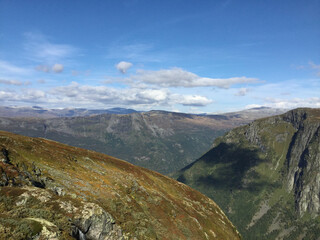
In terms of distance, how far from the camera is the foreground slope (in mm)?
25984

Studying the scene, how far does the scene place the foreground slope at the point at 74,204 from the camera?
25984 mm

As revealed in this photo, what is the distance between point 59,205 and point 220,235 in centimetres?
7205

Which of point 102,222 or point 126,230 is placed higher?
point 102,222

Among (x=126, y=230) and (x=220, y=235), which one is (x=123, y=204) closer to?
(x=126, y=230)

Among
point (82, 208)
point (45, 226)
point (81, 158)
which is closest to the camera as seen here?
point (45, 226)

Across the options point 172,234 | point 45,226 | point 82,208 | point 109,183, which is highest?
point 45,226

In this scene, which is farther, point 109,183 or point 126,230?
point 109,183

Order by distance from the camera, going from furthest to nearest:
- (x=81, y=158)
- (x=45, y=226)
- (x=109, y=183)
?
(x=81, y=158) → (x=109, y=183) → (x=45, y=226)

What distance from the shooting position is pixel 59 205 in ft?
107

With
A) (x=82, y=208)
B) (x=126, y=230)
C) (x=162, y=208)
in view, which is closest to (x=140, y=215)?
(x=126, y=230)

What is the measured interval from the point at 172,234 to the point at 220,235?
3919cm

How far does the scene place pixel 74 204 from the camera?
35.0m

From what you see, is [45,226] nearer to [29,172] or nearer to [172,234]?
[29,172]

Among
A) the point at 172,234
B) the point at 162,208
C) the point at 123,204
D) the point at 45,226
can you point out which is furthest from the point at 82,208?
the point at 162,208
